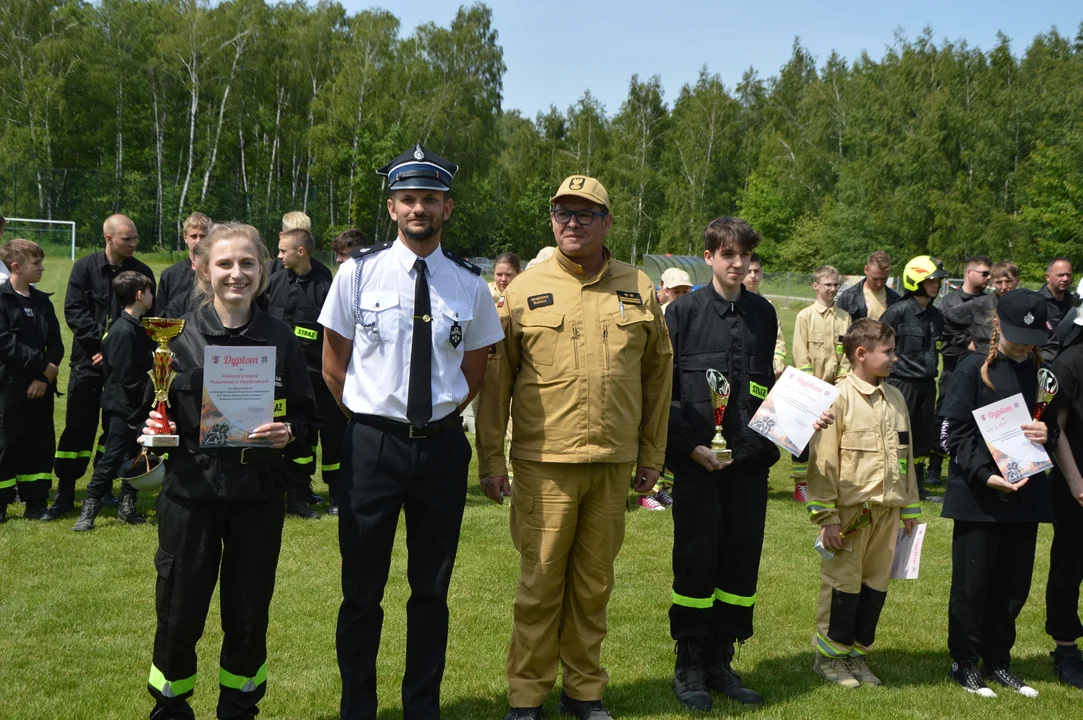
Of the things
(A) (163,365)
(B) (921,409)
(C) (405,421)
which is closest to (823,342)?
(B) (921,409)

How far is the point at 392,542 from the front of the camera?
4.05 meters

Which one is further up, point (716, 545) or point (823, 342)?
point (823, 342)

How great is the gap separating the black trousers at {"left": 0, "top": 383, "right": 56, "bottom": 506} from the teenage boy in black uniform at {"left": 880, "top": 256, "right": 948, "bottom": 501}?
8.01 metres

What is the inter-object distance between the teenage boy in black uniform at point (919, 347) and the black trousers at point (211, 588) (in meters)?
7.68

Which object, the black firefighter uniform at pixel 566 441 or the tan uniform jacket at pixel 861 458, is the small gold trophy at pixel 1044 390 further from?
the black firefighter uniform at pixel 566 441

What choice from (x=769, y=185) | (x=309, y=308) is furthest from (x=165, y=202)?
(x=309, y=308)

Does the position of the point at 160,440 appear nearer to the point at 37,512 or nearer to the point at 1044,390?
the point at 1044,390

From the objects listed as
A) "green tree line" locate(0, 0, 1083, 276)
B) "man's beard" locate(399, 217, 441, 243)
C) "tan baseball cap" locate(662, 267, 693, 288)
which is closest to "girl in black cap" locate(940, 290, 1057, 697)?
"man's beard" locate(399, 217, 441, 243)

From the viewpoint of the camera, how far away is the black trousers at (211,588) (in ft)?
12.5

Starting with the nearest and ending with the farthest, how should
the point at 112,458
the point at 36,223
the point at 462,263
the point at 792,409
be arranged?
1. the point at 462,263
2. the point at 792,409
3. the point at 112,458
4. the point at 36,223

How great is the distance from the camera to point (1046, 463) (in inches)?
195

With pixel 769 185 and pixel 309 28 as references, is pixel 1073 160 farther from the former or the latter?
pixel 309 28

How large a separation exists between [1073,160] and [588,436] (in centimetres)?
4214

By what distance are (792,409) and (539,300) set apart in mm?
1406
